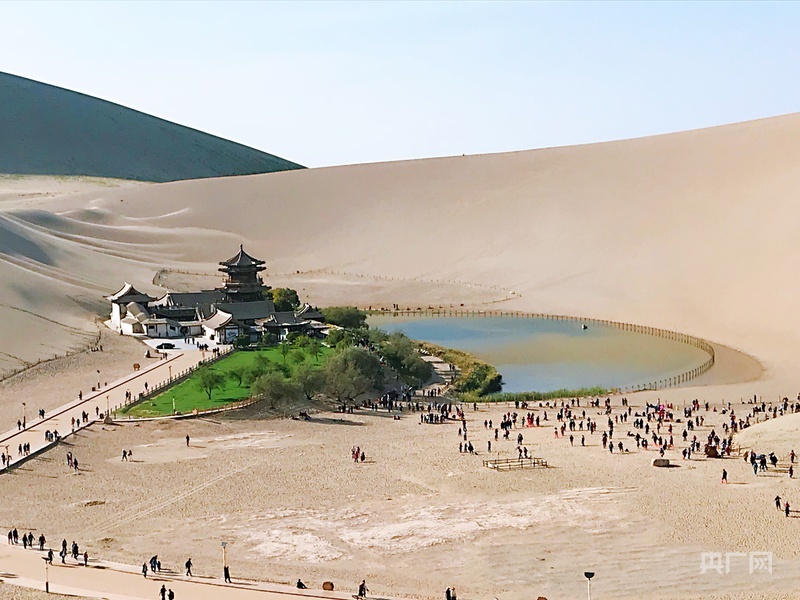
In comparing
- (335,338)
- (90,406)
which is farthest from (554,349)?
(90,406)

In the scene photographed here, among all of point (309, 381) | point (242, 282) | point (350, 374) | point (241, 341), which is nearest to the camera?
point (309, 381)

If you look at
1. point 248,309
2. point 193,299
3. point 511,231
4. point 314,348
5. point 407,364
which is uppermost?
point 511,231

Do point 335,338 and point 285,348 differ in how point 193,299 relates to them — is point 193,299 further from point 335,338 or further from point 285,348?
point 285,348

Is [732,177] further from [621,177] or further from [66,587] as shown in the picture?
[66,587]

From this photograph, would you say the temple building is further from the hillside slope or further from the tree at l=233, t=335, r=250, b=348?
the hillside slope

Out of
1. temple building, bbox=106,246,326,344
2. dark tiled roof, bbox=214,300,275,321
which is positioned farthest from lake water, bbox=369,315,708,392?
dark tiled roof, bbox=214,300,275,321

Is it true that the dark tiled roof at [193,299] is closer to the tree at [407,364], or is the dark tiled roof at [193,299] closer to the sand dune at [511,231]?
the sand dune at [511,231]

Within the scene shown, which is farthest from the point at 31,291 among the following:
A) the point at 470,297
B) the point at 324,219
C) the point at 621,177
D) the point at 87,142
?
the point at 87,142

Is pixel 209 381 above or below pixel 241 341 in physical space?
below
